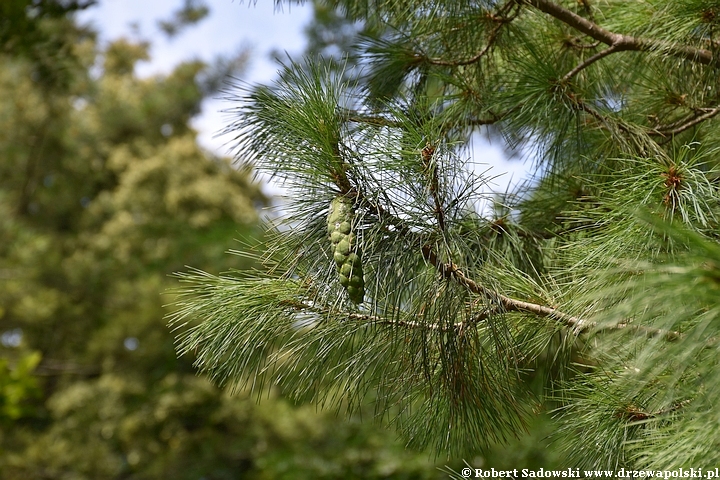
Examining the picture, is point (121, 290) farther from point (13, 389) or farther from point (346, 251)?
point (346, 251)

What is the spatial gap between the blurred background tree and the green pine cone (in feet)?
8.31

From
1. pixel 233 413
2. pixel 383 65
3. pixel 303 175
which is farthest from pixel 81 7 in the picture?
pixel 233 413

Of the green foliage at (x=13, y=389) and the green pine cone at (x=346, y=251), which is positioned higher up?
the green pine cone at (x=346, y=251)

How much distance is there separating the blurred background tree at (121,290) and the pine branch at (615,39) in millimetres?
2390

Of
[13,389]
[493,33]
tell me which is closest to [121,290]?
[13,389]

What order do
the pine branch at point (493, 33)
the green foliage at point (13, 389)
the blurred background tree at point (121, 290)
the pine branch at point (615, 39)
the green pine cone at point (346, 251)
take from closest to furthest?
the green pine cone at point (346, 251)
the pine branch at point (615, 39)
the pine branch at point (493, 33)
the green foliage at point (13, 389)
the blurred background tree at point (121, 290)

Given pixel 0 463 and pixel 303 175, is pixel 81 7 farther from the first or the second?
pixel 0 463

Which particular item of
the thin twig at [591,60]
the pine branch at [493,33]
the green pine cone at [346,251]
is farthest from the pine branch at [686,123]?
the green pine cone at [346,251]

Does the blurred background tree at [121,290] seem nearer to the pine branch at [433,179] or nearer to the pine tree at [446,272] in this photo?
the pine tree at [446,272]

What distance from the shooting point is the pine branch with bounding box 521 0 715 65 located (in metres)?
0.91

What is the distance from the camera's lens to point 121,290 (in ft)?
13.4

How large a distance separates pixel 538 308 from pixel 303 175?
308 millimetres

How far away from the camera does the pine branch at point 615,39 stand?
0.91 m

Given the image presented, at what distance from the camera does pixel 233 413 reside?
13.6 ft
